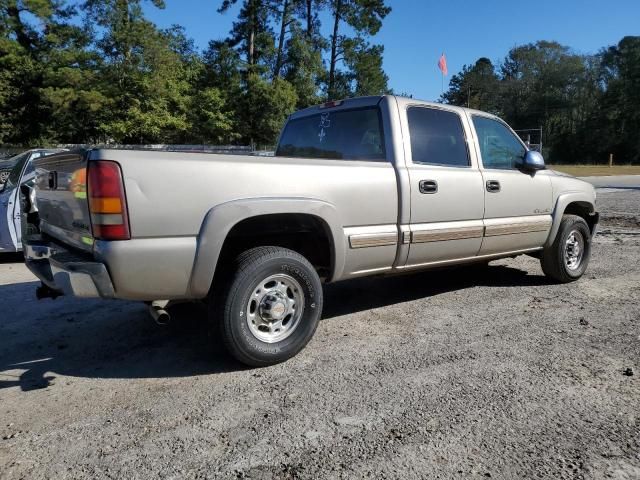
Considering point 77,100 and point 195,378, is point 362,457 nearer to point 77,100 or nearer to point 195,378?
point 195,378

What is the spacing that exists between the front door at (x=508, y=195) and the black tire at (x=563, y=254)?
224 millimetres

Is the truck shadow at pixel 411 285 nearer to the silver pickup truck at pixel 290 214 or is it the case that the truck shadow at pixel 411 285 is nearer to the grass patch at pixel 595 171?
the silver pickup truck at pixel 290 214

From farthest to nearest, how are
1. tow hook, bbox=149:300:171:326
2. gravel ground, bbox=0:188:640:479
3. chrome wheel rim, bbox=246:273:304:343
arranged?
chrome wheel rim, bbox=246:273:304:343
tow hook, bbox=149:300:171:326
gravel ground, bbox=0:188:640:479

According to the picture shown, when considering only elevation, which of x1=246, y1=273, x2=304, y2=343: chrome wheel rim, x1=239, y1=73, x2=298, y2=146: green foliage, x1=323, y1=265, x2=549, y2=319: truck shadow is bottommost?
x1=323, y1=265, x2=549, y2=319: truck shadow

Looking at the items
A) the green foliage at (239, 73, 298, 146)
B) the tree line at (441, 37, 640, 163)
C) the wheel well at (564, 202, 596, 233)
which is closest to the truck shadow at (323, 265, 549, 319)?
the wheel well at (564, 202, 596, 233)

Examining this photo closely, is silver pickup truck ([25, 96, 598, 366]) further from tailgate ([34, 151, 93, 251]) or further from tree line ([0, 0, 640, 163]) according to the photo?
tree line ([0, 0, 640, 163])

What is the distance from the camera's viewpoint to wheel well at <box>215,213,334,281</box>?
3393 mm

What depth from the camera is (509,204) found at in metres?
4.86

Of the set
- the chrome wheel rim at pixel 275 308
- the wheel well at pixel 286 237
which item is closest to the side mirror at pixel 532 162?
the wheel well at pixel 286 237

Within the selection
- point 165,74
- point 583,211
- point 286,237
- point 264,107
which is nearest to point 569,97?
point 264,107

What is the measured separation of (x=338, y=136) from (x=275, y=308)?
6.01 feet

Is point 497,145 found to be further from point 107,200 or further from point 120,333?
point 120,333

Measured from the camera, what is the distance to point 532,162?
4992 mm

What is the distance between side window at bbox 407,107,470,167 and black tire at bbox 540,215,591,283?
64.3 inches
